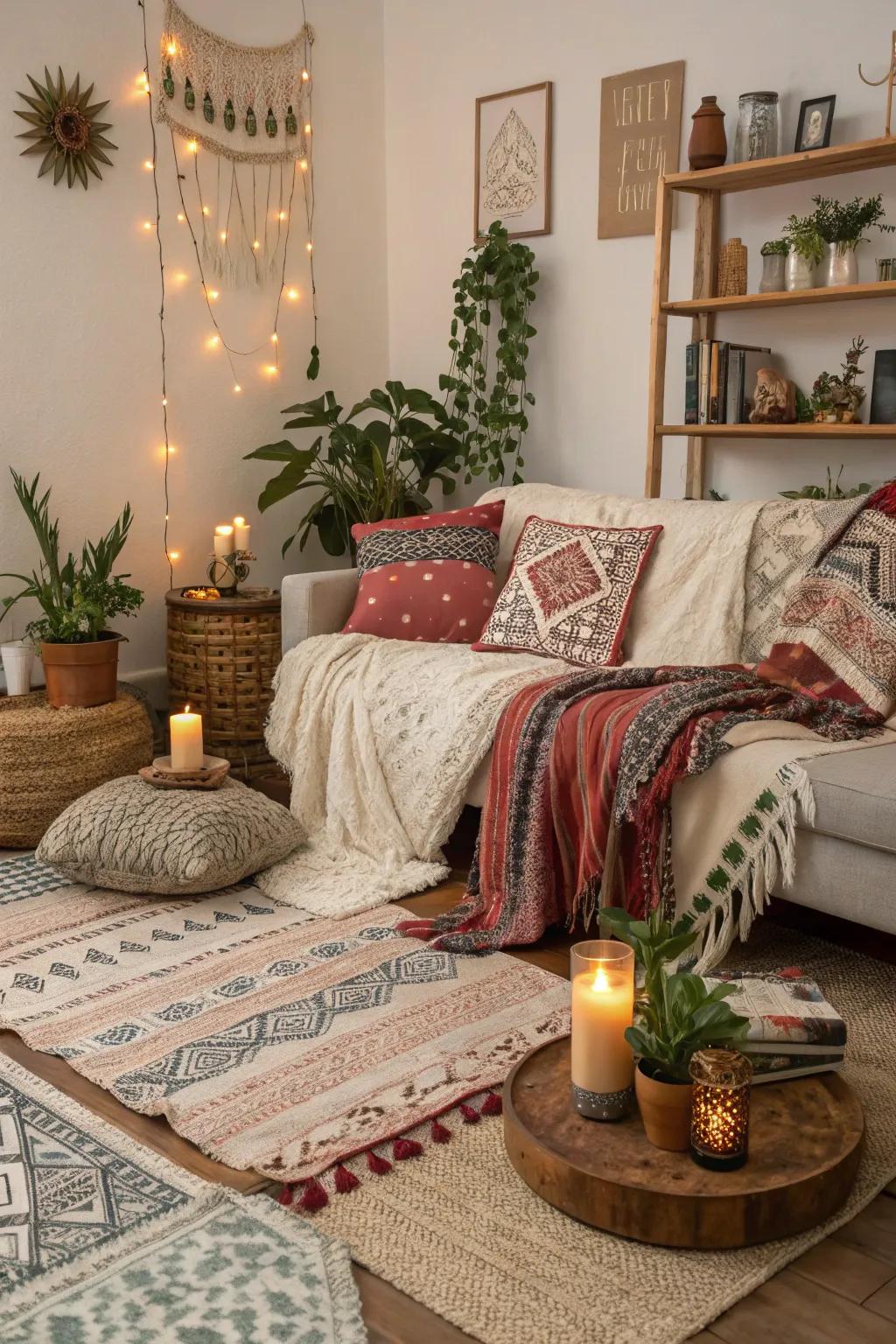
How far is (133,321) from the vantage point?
383 centimetres

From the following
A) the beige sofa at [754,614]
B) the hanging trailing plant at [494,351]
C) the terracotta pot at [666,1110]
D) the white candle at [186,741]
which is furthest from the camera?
the hanging trailing plant at [494,351]

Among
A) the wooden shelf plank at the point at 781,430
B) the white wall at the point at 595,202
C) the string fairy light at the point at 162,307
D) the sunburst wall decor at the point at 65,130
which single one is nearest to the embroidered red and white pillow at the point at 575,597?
the wooden shelf plank at the point at 781,430

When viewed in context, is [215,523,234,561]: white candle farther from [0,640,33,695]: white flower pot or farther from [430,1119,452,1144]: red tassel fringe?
[430,1119,452,1144]: red tassel fringe

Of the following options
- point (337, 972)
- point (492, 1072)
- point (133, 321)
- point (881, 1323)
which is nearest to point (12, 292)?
point (133, 321)

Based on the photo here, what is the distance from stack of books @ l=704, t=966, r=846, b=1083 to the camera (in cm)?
169

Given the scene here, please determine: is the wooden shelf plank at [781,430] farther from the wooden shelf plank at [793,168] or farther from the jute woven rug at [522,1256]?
the jute woven rug at [522,1256]

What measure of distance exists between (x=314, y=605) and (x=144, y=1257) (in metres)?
2.01

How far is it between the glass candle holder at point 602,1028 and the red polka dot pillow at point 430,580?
1696 mm

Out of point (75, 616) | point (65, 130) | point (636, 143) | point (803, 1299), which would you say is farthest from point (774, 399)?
point (803, 1299)

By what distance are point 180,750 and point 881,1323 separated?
6.19ft

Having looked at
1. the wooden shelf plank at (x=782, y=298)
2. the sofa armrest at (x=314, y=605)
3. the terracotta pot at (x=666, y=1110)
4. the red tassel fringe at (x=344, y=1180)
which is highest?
the wooden shelf plank at (x=782, y=298)

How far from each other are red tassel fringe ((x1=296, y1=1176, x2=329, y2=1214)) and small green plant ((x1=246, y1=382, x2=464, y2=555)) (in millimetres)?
2525

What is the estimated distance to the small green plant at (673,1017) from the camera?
5.13 ft

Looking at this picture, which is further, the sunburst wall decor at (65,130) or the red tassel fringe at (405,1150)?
the sunburst wall decor at (65,130)
